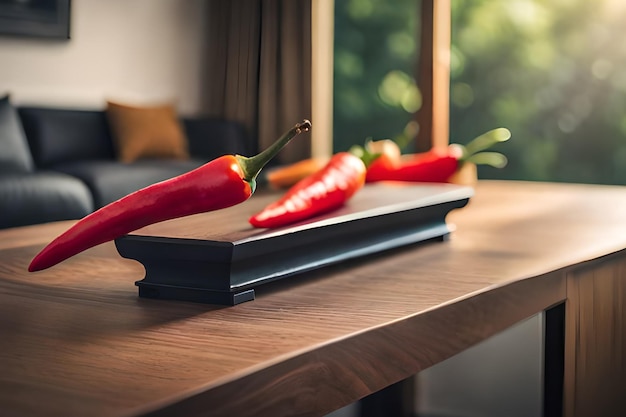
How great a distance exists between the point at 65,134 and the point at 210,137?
0.96 meters

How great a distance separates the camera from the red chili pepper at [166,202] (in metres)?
0.86

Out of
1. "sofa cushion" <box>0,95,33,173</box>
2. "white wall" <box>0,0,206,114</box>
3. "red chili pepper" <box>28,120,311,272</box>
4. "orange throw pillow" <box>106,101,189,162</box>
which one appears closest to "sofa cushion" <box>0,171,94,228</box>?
Answer: "sofa cushion" <box>0,95,33,173</box>

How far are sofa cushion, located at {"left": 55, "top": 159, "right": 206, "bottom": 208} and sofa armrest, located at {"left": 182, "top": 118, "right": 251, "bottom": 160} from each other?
2.02ft

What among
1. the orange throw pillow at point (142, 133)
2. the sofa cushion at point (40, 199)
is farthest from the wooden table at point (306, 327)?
the orange throw pillow at point (142, 133)

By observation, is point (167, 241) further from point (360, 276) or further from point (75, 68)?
point (75, 68)

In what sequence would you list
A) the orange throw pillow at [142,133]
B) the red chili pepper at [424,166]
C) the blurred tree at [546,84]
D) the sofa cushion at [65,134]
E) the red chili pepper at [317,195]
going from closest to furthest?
1. the red chili pepper at [317,195]
2. the red chili pepper at [424,166]
3. the sofa cushion at [65,134]
4. the orange throw pillow at [142,133]
5. the blurred tree at [546,84]

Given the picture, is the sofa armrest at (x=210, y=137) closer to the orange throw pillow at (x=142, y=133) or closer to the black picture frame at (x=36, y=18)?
the orange throw pillow at (x=142, y=133)

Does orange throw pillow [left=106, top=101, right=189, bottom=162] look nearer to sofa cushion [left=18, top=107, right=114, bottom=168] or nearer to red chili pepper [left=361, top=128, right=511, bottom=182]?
sofa cushion [left=18, top=107, right=114, bottom=168]

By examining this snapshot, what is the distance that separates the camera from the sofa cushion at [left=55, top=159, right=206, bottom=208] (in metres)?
4.12

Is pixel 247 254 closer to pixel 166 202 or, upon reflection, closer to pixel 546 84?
pixel 166 202

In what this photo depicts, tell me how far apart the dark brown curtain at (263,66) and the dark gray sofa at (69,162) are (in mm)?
411

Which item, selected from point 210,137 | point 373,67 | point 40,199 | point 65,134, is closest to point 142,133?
point 65,134

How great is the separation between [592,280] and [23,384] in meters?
0.85

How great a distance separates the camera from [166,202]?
0.87 meters
